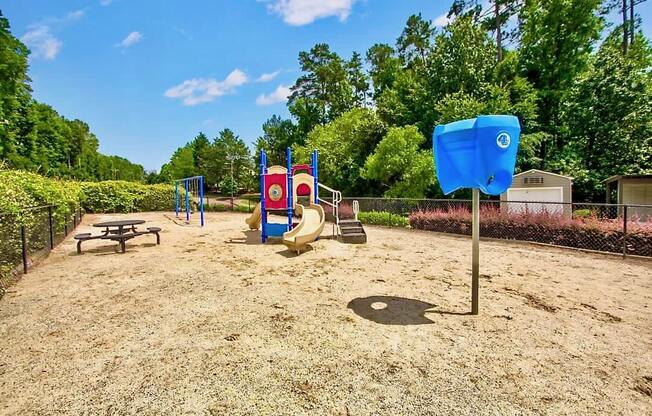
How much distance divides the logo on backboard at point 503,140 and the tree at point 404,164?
10.3 m

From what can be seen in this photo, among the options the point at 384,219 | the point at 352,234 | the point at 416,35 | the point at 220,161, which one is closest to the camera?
the point at 352,234

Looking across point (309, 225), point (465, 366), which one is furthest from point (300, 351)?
point (309, 225)

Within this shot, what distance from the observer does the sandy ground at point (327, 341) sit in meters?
2.30

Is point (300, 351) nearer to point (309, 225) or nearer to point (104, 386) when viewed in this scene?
point (104, 386)

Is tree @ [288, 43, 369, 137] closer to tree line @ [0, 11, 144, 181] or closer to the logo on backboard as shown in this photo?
tree line @ [0, 11, 144, 181]

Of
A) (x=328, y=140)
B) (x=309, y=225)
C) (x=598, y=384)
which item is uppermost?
(x=328, y=140)

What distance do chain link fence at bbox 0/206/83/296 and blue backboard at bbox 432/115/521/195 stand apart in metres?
6.60

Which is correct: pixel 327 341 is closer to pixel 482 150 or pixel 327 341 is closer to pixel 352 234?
pixel 482 150

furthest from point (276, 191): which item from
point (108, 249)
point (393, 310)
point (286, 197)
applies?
point (393, 310)

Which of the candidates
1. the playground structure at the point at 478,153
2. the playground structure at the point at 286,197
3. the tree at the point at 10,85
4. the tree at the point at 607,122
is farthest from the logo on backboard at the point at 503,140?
the tree at the point at 10,85

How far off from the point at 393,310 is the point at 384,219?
9.08 meters

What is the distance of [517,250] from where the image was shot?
7.77 meters

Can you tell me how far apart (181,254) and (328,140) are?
46.1 ft

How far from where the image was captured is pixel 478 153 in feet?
11.5
